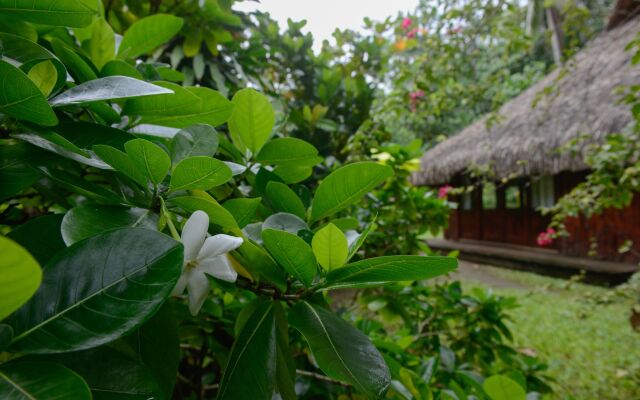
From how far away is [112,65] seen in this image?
38 cm

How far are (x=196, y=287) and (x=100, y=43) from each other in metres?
0.34

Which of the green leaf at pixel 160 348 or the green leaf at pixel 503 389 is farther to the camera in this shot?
the green leaf at pixel 503 389

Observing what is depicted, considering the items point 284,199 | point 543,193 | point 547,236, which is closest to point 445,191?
point 547,236

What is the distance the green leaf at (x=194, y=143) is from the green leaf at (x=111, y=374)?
174mm

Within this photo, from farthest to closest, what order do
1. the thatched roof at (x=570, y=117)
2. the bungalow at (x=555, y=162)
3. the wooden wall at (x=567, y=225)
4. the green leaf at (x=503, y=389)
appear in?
the wooden wall at (x=567, y=225)
the bungalow at (x=555, y=162)
the thatched roof at (x=570, y=117)
the green leaf at (x=503, y=389)

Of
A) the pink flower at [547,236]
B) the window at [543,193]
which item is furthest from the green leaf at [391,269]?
the window at [543,193]

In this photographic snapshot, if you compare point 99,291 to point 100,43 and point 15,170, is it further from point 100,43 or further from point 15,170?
point 100,43

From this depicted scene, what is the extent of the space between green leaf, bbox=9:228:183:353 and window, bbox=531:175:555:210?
652cm

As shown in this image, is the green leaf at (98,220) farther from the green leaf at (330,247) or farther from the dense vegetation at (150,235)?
the green leaf at (330,247)

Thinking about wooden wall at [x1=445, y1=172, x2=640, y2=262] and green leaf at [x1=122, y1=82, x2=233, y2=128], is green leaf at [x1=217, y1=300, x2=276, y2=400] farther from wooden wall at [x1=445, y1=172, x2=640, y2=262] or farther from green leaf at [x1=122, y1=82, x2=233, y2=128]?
wooden wall at [x1=445, y1=172, x2=640, y2=262]

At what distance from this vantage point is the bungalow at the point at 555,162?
4391mm

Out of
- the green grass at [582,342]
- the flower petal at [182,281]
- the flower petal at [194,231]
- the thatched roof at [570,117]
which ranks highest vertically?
the thatched roof at [570,117]

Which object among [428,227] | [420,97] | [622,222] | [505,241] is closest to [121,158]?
[428,227]

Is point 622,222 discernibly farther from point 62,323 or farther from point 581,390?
point 62,323
